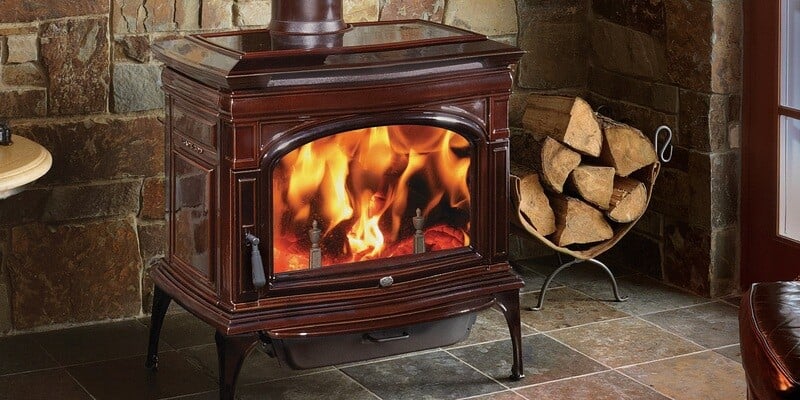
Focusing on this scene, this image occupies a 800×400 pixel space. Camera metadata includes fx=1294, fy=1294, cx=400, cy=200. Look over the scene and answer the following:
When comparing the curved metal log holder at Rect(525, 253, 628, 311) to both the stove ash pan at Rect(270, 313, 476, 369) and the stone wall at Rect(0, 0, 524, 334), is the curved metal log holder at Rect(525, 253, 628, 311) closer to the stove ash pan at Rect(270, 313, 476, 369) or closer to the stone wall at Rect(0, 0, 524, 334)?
the stove ash pan at Rect(270, 313, 476, 369)

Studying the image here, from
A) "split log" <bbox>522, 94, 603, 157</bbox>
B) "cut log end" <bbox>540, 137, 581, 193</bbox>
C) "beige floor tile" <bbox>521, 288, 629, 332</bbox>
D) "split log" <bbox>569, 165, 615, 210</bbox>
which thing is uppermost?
"split log" <bbox>522, 94, 603, 157</bbox>

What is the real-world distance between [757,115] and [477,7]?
960 mm

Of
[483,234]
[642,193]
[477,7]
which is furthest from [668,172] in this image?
[483,234]

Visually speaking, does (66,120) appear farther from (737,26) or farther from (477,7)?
(737,26)

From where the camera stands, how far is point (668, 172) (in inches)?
168

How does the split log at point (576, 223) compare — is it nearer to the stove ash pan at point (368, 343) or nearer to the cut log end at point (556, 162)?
the cut log end at point (556, 162)

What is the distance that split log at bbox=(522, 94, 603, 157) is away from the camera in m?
3.90

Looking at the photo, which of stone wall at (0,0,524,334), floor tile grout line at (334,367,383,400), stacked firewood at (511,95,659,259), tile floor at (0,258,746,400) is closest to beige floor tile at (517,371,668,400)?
tile floor at (0,258,746,400)

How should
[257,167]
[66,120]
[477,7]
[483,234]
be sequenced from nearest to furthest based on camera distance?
1. [257,167]
2. [483,234]
3. [66,120]
4. [477,7]

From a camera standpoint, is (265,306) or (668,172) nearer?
(265,306)

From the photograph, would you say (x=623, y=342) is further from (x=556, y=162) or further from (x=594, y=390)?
(x=556, y=162)

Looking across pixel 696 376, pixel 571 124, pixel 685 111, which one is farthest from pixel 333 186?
pixel 685 111

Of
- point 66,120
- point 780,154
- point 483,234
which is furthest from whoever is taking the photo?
point 780,154

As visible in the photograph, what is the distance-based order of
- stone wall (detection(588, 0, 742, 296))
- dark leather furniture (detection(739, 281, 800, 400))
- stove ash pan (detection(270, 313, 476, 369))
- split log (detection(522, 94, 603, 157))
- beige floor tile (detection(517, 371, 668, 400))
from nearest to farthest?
dark leather furniture (detection(739, 281, 800, 400)), stove ash pan (detection(270, 313, 476, 369)), beige floor tile (detection(517, 371, 668, 400)), split log (detection(522, 94, 603, 157)), stone wall (detection(588, 0, 742, 296))
